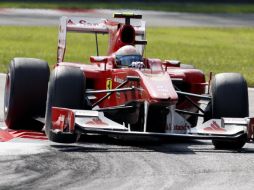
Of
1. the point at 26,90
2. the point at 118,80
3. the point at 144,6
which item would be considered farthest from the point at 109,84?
the point at 144,6

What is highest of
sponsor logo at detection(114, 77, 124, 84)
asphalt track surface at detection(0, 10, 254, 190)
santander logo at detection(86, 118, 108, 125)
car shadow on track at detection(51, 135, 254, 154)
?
sponsor logo at detection(114, 77, 124, 84)

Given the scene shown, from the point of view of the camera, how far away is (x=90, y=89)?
1352cm

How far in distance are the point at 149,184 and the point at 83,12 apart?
95.8ft

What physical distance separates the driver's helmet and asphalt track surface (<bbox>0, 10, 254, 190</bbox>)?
1084 mm

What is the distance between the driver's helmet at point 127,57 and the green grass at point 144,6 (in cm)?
2744

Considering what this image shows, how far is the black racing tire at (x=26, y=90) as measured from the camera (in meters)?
13.4

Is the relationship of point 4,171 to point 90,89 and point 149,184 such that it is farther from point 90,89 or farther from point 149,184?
point 90,89

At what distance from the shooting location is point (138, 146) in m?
12.4

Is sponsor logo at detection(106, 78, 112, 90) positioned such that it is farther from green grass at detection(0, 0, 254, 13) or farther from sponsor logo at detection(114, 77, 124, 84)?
green grass at detection(0, 0, 254, 13)

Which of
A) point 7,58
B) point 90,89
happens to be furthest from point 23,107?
point 7,58

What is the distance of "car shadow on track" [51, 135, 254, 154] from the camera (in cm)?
1199

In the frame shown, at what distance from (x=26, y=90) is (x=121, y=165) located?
301 cm

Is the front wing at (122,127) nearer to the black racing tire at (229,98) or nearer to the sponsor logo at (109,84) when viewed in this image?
the black racing tire at (229,98)

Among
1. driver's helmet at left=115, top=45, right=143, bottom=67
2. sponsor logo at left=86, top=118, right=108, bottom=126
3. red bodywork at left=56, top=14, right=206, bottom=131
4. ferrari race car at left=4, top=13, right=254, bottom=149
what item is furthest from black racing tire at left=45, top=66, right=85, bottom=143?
driver's helmet at left=115, top=45, right=143, bottom=67
